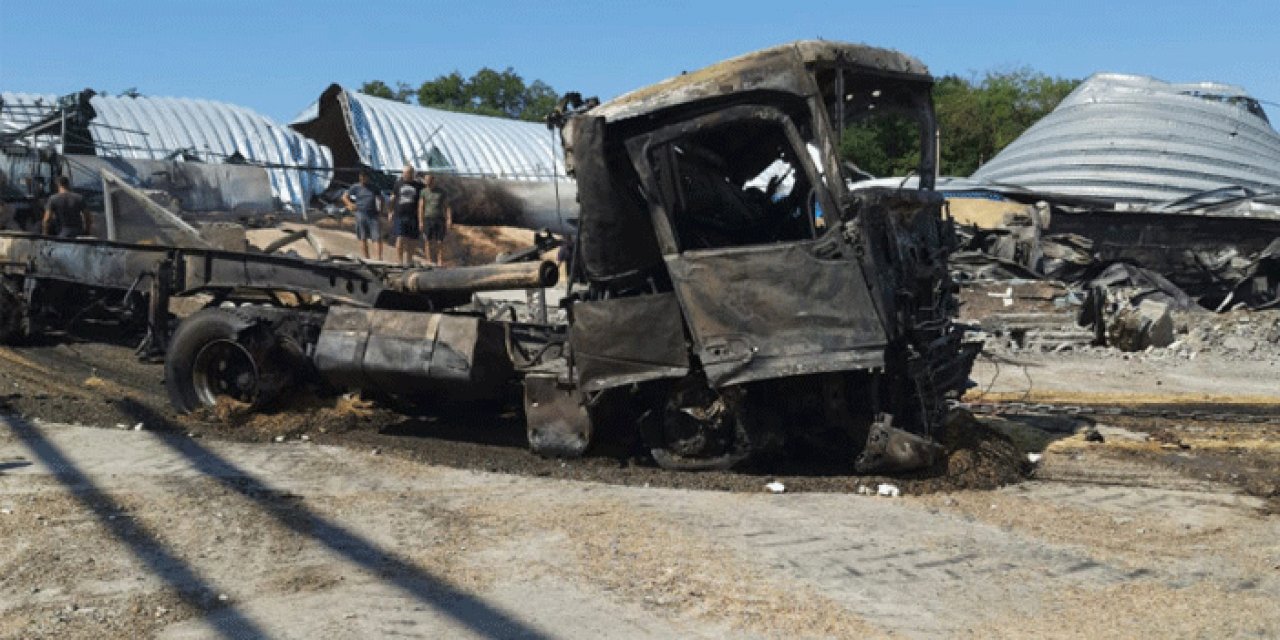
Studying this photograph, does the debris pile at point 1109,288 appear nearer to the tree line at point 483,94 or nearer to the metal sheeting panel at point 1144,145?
the metal sheeting panel at point 1144,145

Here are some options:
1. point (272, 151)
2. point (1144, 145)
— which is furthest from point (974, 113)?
point (272, 151)

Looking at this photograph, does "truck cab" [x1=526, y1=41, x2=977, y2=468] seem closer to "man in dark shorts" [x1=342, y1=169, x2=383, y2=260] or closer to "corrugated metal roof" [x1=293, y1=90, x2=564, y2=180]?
"man in dark shorts" [x1=342, y1=169, x2=383, y2=260]

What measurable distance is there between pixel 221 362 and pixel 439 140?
25992 mm

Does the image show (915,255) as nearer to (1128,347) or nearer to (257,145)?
(1128,347)

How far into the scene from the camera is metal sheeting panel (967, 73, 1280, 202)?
29.4 metres

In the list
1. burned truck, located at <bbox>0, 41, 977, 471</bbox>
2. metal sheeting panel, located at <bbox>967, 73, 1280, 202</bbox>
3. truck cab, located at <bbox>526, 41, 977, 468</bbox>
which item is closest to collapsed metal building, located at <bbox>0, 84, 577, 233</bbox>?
metal sheeting panel, located at <bbox>967, 73, 1280, 202</bbox>

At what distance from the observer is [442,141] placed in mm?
34531

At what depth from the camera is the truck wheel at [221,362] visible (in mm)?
8883

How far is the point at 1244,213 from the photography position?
23828 mm

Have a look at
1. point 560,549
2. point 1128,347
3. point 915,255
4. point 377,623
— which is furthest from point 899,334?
point 1128,347

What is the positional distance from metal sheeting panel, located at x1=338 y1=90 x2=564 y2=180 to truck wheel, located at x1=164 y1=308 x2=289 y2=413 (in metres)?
21.1

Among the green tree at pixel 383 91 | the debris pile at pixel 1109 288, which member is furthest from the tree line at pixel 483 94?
the debris pile at pixel 1109 288

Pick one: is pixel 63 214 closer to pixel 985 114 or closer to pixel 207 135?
pixel 207 135

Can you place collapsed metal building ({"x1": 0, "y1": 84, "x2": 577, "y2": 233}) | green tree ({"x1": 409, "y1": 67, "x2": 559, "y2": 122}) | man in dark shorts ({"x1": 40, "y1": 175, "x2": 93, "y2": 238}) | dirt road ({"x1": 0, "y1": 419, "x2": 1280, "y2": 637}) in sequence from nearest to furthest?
dirt road ({"x1": 0, "y1": 419, "x2": 1280, "y2": 637})
man in dark shorts ({"x1": 40, "y1": 175, "x2": 93, "y2": 238})
collapsed metal building ({"x1": 0, "y1": 84, "x2": 577, "y2": 233})
green tree ({"x1": 409, "y1": 67, "x2": 559, "y2": 122})
